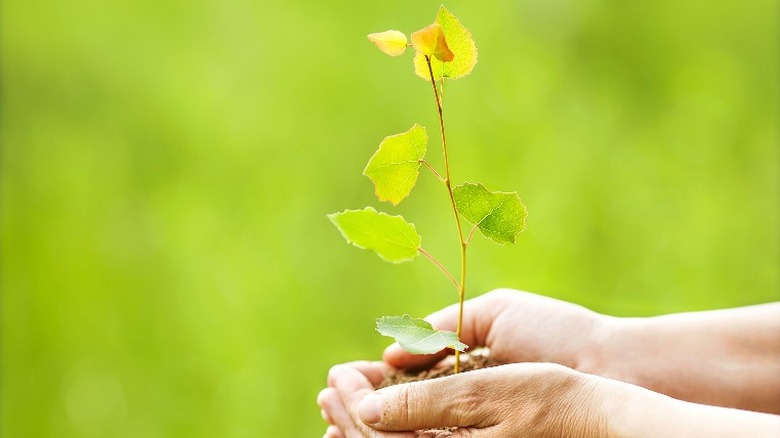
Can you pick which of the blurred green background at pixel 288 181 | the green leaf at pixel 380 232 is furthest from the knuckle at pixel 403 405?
the blurred green background at pixel 288 181

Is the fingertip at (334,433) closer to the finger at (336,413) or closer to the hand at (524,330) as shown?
the finger at (336,413)

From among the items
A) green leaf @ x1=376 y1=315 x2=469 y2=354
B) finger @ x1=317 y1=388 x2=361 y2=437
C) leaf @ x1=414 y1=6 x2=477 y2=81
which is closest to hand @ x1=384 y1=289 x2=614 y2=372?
finger @ x1=317 y1=388 x2=361 y2=437

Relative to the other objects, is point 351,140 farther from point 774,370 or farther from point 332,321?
point 774,370

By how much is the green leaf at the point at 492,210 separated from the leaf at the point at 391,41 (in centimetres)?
15

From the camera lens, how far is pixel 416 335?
73 cm

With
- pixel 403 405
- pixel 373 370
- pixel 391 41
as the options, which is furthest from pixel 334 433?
pixel 391 41

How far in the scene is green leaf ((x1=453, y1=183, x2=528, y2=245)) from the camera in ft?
2.46

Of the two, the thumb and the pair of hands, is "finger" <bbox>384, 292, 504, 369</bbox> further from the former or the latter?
the thumb

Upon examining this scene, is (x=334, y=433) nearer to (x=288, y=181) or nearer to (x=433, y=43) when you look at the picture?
(x=433, y=43)

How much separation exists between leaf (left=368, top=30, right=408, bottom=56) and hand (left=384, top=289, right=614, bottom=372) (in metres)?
0.37

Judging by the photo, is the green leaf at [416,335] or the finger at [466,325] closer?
the green leaf at [416,335]

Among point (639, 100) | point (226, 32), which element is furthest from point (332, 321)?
point (639, 100)

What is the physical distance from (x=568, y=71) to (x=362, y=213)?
3.89 ft

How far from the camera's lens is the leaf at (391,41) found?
0.73 metres
